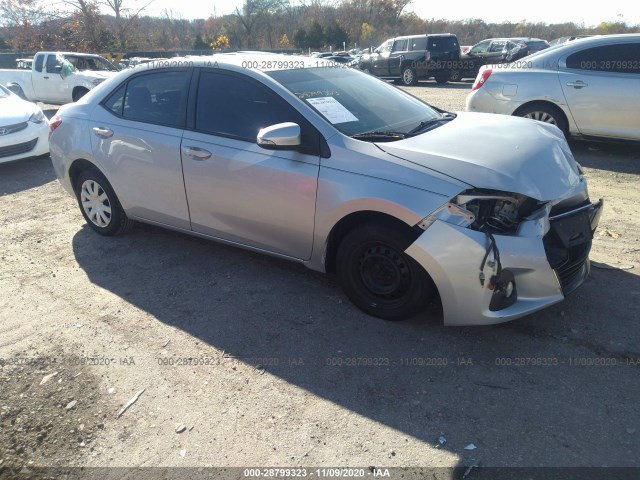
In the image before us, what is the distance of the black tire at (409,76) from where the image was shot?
19817 millimetres

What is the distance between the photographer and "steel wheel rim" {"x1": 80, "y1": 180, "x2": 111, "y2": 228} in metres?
4.65

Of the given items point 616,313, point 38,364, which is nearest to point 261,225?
point 38,364

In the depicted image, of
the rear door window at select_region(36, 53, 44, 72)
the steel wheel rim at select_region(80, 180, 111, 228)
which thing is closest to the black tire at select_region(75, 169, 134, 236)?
the steel wheel rim at select_region(80, 180, 111, 228)

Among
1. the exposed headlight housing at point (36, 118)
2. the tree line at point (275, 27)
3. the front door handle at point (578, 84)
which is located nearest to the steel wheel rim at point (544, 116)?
the front door handle at point (578, 84)

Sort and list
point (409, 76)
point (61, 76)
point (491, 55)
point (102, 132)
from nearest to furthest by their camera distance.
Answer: point (102, 132) → point (61, 76) → point (409, 76) → point (491, 55)

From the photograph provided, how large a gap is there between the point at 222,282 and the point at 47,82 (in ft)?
41.8

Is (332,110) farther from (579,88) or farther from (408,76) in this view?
(408,76)

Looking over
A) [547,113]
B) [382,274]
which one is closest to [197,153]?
[382,274]

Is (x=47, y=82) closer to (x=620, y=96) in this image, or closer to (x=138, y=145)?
(x=138, y=145)

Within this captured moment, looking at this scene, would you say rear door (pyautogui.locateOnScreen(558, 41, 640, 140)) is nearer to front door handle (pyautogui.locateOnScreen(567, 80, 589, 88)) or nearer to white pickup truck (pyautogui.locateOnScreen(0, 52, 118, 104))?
front door handle (pyautogui.locateOnScreen(567, 80, 589, 88))

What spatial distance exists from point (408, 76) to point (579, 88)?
1405cm

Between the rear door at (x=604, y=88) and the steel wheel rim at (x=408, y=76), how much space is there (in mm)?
13605

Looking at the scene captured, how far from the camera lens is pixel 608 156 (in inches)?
279

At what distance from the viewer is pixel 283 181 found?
334 cm
